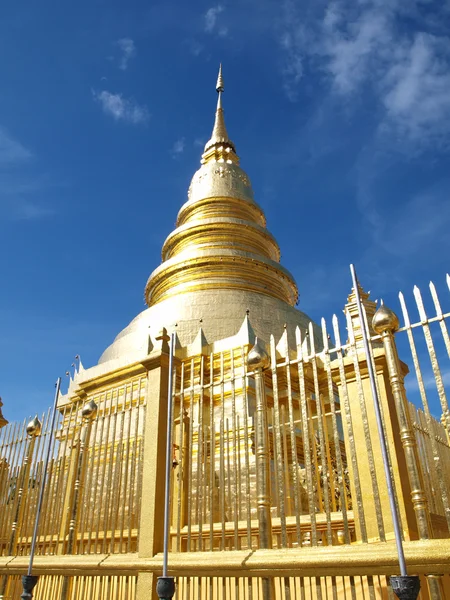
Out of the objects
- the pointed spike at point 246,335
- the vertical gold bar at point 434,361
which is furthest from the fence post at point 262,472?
the pointed spike at point 246,335

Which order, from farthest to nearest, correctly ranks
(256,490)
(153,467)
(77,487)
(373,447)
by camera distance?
(77,487) < (153,467) < (373,447) < (256,490)

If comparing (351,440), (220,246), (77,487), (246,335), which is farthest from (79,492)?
(220,246)

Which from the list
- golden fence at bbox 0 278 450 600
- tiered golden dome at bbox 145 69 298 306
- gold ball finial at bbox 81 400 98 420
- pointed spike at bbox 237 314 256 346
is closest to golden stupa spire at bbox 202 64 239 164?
tiered golden dome at bbox 145 69 298 306

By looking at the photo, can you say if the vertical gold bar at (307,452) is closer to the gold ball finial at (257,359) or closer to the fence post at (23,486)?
the gold ball finial at (257,359)

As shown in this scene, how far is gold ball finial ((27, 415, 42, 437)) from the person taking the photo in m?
7.06

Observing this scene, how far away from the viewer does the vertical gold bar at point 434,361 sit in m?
3.44

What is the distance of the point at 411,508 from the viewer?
14.9ft

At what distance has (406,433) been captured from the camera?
11.6 ft

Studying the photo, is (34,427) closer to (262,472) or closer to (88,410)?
(88,410)

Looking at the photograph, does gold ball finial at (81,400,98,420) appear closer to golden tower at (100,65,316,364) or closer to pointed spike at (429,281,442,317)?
pointed spike at (429,281,442,317)

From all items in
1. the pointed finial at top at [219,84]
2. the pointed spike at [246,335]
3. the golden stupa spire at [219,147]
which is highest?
the pointed finial at top at [219,84]

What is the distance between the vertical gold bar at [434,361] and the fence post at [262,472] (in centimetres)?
138

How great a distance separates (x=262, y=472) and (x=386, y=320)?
1.51 m

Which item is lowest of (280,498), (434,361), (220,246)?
(280,498)
